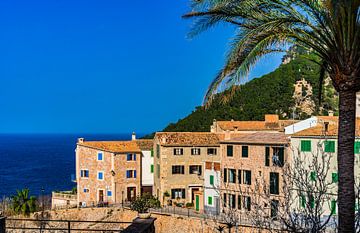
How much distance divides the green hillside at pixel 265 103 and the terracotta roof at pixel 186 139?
93.4 feet

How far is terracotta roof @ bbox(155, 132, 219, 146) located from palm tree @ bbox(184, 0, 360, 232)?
3847 centimetres

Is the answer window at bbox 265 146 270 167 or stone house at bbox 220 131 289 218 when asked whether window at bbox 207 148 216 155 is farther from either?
window at bbox 265 146 270 167

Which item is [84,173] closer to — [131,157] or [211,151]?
[131,157]

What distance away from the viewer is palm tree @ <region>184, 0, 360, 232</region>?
8.86 m

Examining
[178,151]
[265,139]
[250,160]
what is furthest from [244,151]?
[178,151]

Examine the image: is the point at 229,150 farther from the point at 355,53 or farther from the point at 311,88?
the point at 311,88

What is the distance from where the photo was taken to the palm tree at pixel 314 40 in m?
8.86

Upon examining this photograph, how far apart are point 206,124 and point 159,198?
38.9 metres

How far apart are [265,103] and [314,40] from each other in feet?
274

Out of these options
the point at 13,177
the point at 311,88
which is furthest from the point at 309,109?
the point at 13,177

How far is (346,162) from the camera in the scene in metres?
8.89

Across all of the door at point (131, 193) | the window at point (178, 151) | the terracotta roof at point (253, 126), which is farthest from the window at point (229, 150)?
the door at point (131, 193)

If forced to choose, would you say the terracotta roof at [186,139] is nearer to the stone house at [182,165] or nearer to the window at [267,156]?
the stone house at [182,165]

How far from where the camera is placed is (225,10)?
411 inches
